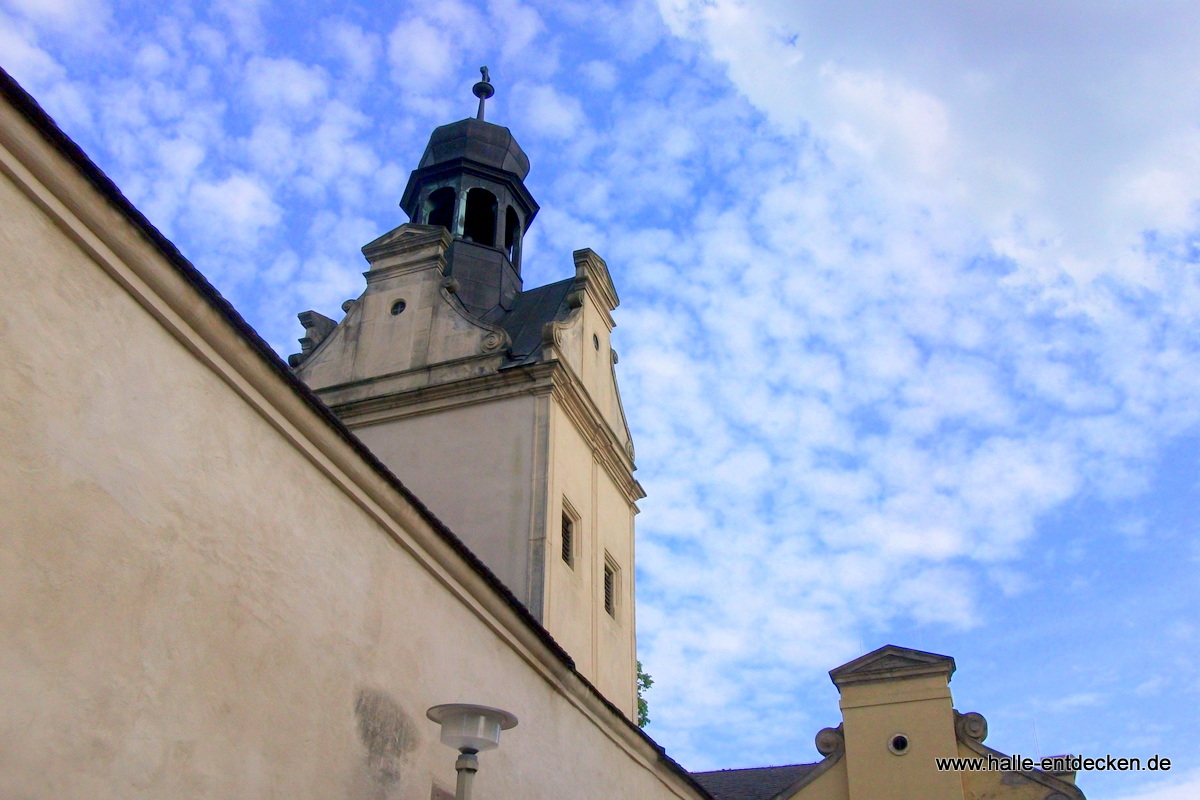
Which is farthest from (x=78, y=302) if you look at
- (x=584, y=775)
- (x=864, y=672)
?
(x=864, y=672)

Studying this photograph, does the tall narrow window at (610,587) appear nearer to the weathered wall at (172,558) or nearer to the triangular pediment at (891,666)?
the triangular pediment at (891,666)

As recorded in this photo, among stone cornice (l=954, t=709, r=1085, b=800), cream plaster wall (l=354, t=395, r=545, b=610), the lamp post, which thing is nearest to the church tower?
cream plaster wall (l=354, t=395, r=545, b=610)

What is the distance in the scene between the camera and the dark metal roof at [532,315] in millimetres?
19703

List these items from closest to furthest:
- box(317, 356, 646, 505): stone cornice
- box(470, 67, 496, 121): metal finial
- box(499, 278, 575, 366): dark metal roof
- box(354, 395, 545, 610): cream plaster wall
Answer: box(354, 395, 545, 610): cream plaster wall → box(317, 356, 646, 505): stone cornice → box(499, 278, 575, 366): dark metal roof → box(470, 67, 496, 121): metal finial

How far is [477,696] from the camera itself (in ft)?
29.9

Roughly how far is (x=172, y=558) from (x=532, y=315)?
598 inches

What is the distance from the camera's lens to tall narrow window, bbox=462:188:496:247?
24.8 meters

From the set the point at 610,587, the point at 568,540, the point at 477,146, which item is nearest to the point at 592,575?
the point at 568,540

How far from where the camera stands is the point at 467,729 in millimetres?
7137

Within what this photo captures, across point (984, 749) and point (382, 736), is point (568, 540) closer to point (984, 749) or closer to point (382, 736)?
point (984, 749)

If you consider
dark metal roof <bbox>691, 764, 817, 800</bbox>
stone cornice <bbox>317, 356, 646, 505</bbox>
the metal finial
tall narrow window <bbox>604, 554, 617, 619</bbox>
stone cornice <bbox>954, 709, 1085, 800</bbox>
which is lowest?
stone cornice <bbox>954, 709, 1085, 800</bbox>

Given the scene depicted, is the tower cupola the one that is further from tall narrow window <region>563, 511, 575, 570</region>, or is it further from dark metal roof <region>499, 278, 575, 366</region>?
tall narrow window <region>563, 511, 575, 570</region>

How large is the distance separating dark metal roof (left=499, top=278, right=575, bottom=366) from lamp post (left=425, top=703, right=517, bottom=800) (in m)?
12.0

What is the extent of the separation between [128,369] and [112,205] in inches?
32.5
